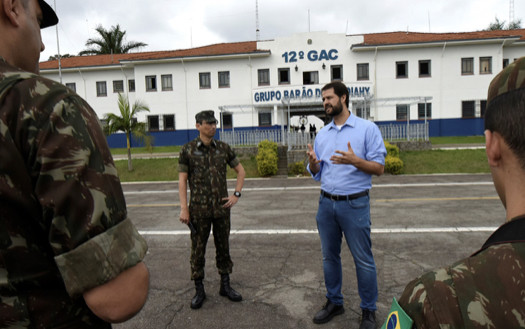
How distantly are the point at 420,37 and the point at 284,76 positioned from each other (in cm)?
1179

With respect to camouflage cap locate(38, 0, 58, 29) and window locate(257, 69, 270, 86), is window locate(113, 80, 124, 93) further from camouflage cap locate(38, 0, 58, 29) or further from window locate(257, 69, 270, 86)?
camouflage cap locate(38, 0, 58, 29)

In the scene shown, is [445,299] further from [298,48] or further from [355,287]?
Result: [298,48]

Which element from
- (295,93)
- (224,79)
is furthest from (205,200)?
(224,79)

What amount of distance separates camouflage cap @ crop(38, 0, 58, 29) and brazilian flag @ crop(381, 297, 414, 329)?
4.74 feet

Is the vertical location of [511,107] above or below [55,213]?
above

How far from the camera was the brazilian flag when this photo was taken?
93 cm

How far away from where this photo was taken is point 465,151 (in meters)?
17.4

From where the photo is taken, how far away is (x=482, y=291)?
87cm

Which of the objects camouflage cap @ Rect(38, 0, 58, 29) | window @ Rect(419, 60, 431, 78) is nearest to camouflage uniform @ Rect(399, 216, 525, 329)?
camouflage cap @ Rect(38, 0, 58, 29)

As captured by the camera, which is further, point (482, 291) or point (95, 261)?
point (95, 261)

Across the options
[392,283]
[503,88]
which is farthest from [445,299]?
[392,283]

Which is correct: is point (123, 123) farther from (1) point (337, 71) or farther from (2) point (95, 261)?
(1) point (337, 71)

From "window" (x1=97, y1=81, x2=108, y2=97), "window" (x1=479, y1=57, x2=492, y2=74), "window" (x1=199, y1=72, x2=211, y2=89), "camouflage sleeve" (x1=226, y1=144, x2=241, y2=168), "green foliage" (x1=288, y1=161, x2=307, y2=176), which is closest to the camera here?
"camouflage sleeve" (x1=226, y1=144, x2=241, y2=168)

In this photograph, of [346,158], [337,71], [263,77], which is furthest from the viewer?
[263,77]
